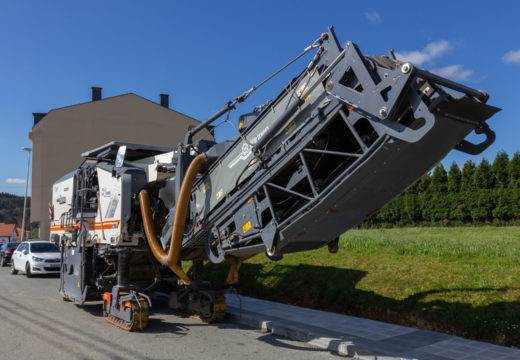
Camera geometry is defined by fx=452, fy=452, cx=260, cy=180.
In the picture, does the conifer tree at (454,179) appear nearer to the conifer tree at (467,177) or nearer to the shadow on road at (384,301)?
the conifer tree at (467,177)

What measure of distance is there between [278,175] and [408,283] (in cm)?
469

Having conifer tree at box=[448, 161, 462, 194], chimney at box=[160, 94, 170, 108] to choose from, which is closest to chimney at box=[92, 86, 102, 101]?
chimney at box=[160, 94, 170, 108]

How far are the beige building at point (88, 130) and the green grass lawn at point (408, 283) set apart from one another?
931 inches

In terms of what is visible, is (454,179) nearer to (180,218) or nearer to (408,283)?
(408,283)

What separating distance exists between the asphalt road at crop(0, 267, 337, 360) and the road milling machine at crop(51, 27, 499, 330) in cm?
39

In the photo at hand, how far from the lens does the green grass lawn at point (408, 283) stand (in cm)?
743

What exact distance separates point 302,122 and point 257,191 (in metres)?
1.13

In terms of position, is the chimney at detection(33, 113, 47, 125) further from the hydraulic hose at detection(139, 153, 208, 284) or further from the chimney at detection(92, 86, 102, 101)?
the hydraulic hose at detection(139, 153, 208, 284)

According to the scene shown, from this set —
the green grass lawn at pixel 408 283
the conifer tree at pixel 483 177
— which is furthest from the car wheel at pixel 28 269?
the conifer tree at pixel 483 177

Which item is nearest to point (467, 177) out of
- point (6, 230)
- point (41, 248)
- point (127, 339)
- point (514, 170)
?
point (514, 170)

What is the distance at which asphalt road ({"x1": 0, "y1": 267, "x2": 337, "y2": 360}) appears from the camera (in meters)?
6.46

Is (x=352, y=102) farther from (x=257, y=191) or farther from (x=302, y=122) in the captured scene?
(x=257, y=191)

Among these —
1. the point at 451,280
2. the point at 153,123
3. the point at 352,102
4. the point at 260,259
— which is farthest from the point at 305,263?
the point at 153,123

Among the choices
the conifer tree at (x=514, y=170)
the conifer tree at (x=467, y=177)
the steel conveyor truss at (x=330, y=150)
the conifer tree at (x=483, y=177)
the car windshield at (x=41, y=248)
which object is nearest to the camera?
the steel conveyor truss at (x=330, y=150)
